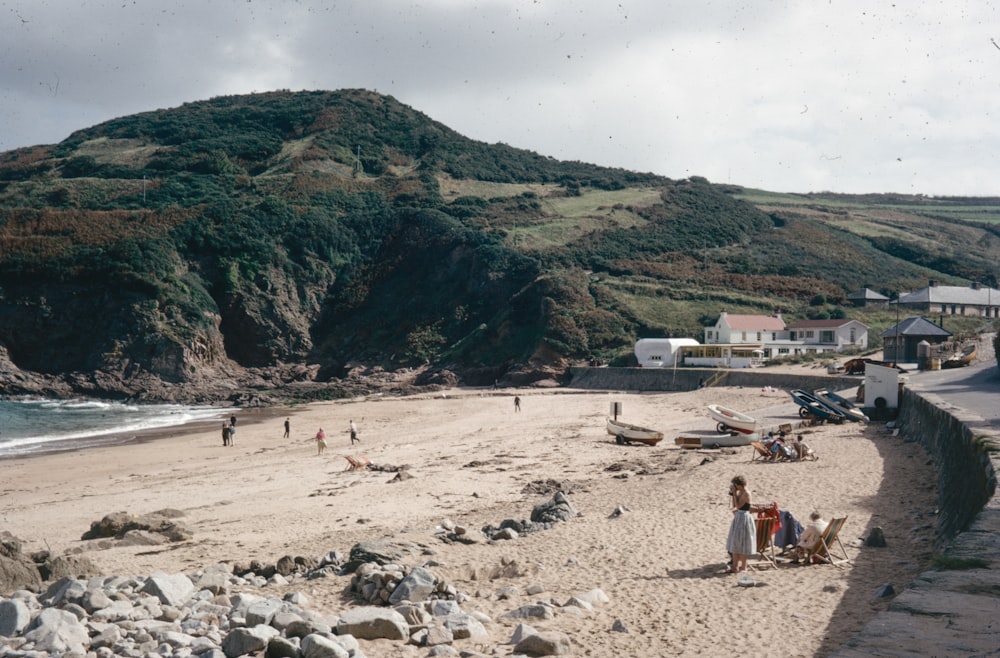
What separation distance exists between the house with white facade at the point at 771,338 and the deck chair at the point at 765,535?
4523cm

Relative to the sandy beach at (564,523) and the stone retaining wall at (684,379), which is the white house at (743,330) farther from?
the sandy beach at (564,523)

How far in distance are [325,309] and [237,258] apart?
31.0ft

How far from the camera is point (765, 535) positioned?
33.9ft

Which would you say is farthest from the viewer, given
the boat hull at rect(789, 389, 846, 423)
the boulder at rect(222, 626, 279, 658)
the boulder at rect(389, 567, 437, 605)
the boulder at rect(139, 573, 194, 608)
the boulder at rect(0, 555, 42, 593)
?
the boat hull at rect(789, 389, 846, 423)

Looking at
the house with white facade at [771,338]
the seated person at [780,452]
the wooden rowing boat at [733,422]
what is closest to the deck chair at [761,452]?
the seated person at [780,452]

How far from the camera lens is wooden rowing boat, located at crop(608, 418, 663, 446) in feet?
81.6

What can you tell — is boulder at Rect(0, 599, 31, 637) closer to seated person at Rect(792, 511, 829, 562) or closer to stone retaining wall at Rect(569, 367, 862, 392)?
seated person at Rect(792, 511, 829, 562)

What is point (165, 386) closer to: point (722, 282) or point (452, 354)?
point (452, 354)

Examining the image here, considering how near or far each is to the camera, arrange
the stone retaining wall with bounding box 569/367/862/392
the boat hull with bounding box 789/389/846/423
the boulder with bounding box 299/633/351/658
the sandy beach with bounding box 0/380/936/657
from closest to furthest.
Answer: the boulder with bounding box 299/633/351/658 → the sandy beach with bounding box 0/380/936/657 → the boat hull with bounding box 789/389/846/423 → the stone retaining wall with bounding box 569/367/862/392

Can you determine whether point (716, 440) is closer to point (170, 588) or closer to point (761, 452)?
point (761, 452)

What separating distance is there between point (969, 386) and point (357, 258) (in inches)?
2593

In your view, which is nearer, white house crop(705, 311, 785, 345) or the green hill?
white house crop(705, 311, 785, 345)

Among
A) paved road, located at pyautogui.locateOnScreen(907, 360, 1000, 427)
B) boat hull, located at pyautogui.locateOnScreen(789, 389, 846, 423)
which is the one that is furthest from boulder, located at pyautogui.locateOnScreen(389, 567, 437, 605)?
boat hull, located at pyautogui.locateOnScreen(789, 389, 846, 423)

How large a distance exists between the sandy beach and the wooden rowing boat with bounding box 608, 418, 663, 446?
→ 340mm
